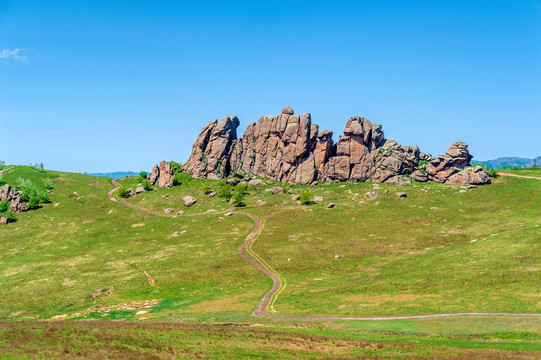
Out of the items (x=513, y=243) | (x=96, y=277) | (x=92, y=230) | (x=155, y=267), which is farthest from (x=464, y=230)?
(x=92, y=230)

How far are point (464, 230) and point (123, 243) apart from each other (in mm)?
109944

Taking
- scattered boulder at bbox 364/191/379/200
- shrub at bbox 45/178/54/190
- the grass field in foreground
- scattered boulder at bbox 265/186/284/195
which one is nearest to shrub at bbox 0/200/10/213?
shrub at bbox 45/178/54/190

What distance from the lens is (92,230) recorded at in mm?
135875

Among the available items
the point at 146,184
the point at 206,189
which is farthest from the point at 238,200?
the point at 146,184

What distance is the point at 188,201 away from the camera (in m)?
161

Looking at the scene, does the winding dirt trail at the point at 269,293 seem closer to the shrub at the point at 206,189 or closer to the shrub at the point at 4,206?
the shrub at the point at 206,189

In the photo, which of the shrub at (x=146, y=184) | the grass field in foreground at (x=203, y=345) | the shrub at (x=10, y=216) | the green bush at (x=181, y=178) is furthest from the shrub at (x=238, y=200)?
the grass field in foreground at (x=203, y=345)

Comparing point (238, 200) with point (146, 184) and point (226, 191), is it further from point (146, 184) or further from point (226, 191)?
point (146, 184)

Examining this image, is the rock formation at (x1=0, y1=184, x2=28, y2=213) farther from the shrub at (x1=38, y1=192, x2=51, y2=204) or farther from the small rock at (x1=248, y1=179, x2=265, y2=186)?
the small rock at (x1=248, y1=179, x2=265, y2=186)

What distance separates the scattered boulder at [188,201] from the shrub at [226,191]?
12.5m

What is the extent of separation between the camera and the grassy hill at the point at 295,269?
47.0m

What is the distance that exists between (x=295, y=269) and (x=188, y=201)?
80828 mm

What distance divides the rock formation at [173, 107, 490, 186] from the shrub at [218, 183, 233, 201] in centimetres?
2582

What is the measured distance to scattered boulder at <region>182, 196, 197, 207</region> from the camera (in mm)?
160475
